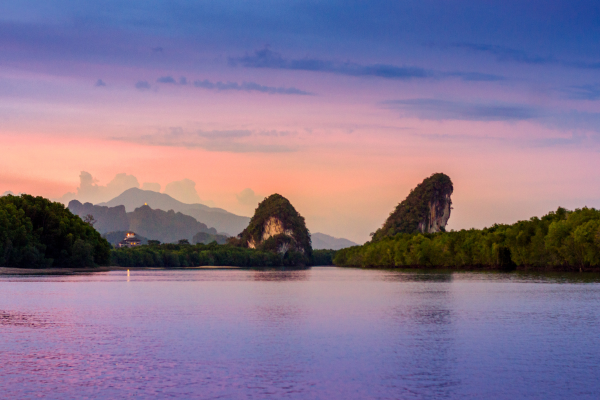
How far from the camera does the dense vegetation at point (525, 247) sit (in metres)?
115

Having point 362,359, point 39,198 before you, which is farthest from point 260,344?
point 39,198

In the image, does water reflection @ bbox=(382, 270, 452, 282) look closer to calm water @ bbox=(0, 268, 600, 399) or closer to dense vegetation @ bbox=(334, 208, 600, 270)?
dense vegetation @ bbox=(334, 208, 600, 270)

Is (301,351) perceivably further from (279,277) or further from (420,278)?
(279,277)

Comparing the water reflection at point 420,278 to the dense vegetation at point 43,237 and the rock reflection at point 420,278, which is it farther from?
the dense vegetation at point 43,237

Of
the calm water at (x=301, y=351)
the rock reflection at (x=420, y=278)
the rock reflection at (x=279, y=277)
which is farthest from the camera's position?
the rock reflection at (x=279, y=277)

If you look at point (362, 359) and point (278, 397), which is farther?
point (362, 359)

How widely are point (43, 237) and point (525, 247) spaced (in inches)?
4182

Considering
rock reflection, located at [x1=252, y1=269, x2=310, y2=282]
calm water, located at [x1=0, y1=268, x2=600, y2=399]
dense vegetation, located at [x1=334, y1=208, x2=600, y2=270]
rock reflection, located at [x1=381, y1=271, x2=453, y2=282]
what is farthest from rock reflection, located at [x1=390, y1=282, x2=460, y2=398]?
dense vegetation, located at [x1=334, y1=208, x2=600, y2=270]

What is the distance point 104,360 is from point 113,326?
35.6ft

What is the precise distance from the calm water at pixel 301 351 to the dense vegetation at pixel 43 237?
3370 inches

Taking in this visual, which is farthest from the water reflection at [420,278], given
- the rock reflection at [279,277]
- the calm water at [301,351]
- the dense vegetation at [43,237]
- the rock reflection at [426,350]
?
the dense vegetation at [43,237]

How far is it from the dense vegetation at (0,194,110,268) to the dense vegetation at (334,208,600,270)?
91166mm

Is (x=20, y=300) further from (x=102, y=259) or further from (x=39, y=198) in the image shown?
(x=102, y=259)

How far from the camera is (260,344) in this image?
2830 centimetres
